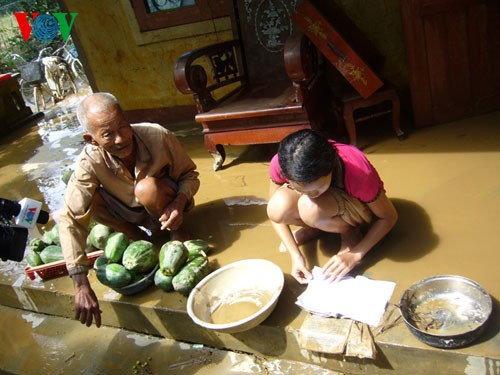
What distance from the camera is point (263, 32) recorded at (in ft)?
13.5

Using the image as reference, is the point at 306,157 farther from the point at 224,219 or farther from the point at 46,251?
the point at 46,251

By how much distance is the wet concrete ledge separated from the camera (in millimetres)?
1636

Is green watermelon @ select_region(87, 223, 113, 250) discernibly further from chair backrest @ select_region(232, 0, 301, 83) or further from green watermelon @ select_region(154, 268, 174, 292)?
chair backrest @ select_region(232, 0, 301, 83)

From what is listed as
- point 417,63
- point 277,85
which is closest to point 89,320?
point 277,85

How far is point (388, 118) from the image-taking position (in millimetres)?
4035

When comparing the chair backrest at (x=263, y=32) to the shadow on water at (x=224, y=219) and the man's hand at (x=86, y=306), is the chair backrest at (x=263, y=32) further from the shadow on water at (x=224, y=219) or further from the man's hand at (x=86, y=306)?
the man's hand at (x=86, y=306)

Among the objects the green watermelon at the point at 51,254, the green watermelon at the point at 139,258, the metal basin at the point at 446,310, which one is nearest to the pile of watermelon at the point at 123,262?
the green watermelon at the point at 139,258

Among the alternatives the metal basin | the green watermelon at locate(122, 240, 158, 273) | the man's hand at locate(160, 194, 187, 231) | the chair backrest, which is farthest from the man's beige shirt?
the chair backrest

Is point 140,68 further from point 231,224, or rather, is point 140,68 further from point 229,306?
point 229,306

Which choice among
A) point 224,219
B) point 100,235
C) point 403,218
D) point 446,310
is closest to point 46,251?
point 100,235

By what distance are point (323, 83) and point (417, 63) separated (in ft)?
2.74

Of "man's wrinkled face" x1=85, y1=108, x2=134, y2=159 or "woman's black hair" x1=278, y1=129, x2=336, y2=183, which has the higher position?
"man's wrinkled face" x1=85, y1=108, x2=134, y2=159

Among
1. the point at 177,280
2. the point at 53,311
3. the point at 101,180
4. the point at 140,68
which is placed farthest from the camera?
the point at 140,68

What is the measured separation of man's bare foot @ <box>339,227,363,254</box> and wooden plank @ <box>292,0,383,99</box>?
1.49 metres
